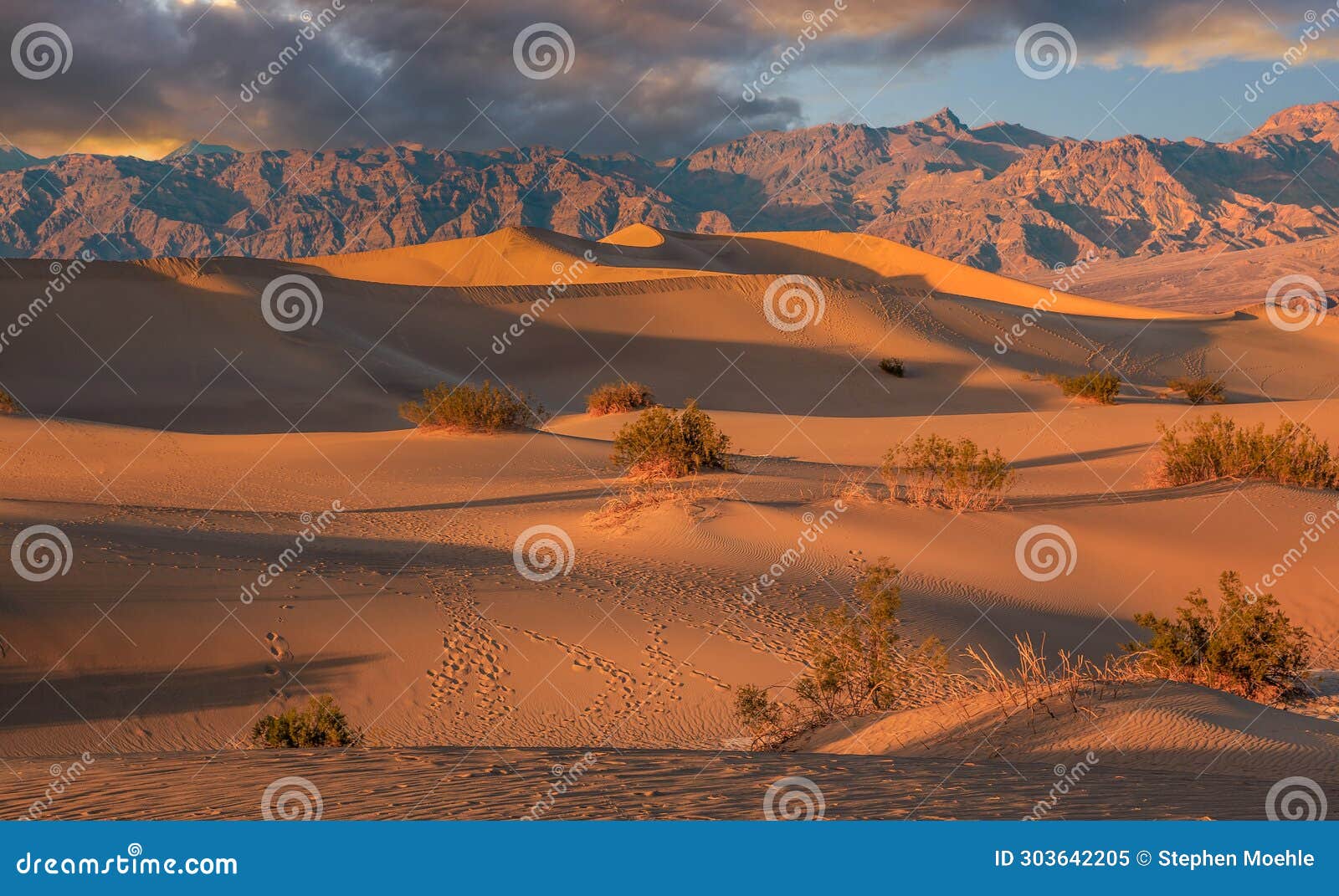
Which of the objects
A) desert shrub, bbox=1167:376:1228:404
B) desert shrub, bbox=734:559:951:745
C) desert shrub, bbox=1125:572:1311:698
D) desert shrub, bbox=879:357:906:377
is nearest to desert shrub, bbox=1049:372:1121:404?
desert shrub, bbox=1167:376:1228:404

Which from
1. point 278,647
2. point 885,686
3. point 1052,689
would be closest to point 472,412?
point 278,647

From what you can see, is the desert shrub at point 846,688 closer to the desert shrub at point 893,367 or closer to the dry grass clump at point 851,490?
the dry grass clump at point 851,490

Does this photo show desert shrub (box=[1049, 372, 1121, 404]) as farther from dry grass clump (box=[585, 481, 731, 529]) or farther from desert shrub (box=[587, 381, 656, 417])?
dry grass clump (box=[585, 481, 731, 529])

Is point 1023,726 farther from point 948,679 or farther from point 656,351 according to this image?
point 656,351

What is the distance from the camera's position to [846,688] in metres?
6.96

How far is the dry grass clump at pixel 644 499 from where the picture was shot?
39.6ft

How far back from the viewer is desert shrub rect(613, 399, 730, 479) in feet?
47.6

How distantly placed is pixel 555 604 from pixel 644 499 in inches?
148

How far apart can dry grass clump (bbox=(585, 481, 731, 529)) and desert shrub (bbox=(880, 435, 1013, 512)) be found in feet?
8.14

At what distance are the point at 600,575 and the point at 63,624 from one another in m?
4.68

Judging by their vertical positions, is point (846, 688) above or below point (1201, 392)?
below

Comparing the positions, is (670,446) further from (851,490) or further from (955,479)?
(955,479)

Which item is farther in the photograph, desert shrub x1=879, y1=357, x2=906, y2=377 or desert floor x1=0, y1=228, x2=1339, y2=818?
desert shrub x1=879, y1=357, x2=906, y2=377

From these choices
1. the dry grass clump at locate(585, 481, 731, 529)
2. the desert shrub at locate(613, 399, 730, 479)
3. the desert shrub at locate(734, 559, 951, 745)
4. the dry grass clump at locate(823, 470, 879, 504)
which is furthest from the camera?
the desert shrub at locate(613, 399, 730, 479)
